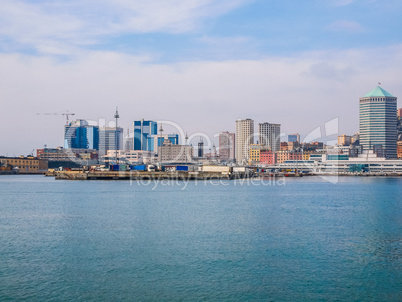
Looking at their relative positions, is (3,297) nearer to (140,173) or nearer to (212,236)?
(212,236)

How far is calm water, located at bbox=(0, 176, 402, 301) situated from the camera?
16656 millimetres

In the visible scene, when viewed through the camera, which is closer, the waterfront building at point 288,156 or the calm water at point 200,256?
the calm water at point 200,256

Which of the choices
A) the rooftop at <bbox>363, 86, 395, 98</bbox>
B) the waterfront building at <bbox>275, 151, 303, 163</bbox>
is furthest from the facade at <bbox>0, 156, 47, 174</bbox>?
the rooftop at <bbox>363, 86, 395, 98</bbox>

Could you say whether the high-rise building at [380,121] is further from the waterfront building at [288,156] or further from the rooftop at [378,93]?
the waterfront building at [288,156]

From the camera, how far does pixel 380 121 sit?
597 feet

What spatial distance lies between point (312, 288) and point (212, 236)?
1010 centimetres

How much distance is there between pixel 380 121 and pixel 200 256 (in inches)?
6961

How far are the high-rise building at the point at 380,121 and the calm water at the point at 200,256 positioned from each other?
155m

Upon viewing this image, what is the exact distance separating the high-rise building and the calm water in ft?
510

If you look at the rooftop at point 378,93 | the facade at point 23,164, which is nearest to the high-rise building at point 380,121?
the rooftop at point 378,93

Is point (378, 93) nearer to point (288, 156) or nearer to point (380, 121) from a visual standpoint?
point (380, 121)

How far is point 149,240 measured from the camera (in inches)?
995

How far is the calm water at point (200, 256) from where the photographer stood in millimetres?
16656

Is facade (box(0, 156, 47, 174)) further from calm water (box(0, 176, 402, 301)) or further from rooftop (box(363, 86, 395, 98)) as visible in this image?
rooftop (box(363, 86, 395, 98))
